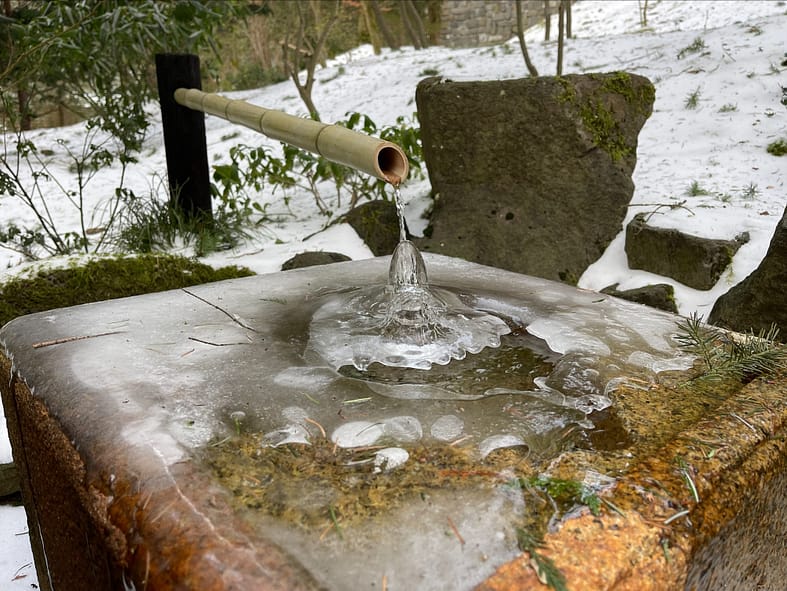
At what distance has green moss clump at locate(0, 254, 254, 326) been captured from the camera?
2.76 metres

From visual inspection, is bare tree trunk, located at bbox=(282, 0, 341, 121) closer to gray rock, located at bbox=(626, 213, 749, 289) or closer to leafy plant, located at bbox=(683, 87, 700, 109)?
gray rock, located at bbox=(626, 213, 749, 289)

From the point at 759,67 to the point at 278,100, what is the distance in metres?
5.11

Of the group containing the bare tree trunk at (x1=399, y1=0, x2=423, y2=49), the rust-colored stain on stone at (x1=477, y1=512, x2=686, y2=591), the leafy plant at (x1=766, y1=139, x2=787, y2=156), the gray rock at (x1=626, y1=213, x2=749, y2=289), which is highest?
the bare tree trunk at (x1=399, y1=0, x2=423, y2=49)

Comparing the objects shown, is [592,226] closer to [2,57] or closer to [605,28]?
[2,57]

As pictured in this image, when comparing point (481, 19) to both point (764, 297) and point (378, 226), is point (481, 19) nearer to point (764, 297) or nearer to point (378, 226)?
point (378, 226)

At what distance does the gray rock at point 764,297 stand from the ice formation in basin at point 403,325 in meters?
1.45

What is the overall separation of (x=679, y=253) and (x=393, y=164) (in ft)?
8.12

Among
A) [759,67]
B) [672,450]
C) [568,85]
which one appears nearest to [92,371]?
[672,450]

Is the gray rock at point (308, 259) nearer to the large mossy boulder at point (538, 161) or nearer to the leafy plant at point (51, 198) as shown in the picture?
the large mossy boulder at point (538, 161)

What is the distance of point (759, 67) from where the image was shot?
5125 mm

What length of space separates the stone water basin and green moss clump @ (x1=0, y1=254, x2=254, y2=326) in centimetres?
143

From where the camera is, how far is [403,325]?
57.2 inches

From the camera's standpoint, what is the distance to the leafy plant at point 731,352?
1.24 metres

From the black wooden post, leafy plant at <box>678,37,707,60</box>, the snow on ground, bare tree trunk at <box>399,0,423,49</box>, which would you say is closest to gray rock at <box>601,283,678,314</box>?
the snow on ground
